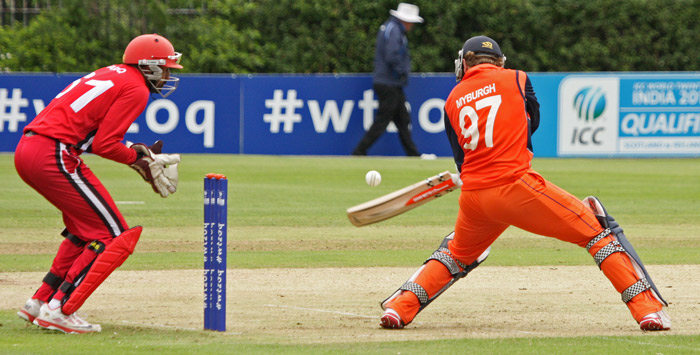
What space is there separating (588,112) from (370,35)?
10674 mm

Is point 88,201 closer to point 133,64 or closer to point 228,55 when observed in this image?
point 133,64

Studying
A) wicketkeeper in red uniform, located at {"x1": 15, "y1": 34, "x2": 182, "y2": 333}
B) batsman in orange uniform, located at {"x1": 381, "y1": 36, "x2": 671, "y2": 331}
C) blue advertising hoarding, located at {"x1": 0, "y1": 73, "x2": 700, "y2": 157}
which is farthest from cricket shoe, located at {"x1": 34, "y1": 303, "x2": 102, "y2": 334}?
blue advertising hoarding, located at {"x1": 0, "y1": 73, "x2": 700, "y2": 157}

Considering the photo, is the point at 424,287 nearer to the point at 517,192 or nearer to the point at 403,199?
the point at 403,199

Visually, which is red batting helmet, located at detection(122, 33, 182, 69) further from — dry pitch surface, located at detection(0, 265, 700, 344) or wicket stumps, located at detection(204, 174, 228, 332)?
dry pitch surface, located at detection(0, 265, 700, 344)

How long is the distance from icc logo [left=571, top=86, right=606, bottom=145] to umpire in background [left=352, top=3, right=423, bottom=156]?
331 cm

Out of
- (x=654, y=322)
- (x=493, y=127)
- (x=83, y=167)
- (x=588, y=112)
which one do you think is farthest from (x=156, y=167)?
(x=588, y=112)

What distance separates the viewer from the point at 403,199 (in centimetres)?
733

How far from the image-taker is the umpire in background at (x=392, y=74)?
66.5 feet

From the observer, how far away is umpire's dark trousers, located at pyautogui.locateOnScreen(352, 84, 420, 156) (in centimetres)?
2036

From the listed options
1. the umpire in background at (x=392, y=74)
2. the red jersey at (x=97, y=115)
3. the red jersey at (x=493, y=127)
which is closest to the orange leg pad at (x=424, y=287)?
the red jersey at (x=493, y=127)

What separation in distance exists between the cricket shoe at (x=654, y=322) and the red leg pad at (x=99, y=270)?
318 cm

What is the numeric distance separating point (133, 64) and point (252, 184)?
9.73 meters

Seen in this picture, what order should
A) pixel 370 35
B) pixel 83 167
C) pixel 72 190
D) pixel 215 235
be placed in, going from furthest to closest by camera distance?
pixel 370 35 → pixel 83 167 → pixel 72 190 → pixel 215 235

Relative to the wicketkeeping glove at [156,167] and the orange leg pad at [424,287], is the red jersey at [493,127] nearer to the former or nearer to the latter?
the orange leg pad at [424,287]
